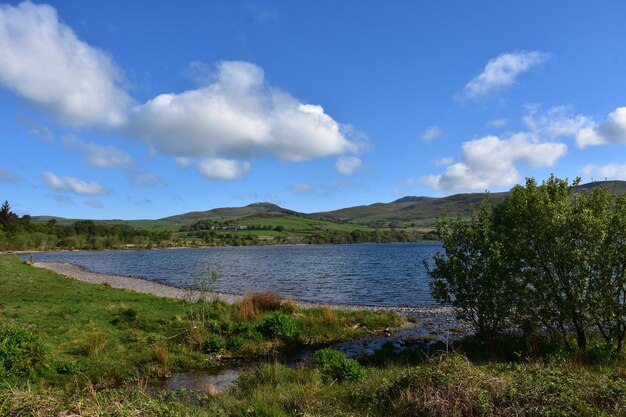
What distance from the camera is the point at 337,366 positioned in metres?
12.7

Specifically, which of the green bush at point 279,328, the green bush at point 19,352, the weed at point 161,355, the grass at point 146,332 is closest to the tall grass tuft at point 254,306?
the grass at point 146,332

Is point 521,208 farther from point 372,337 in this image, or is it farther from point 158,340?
point 158,340

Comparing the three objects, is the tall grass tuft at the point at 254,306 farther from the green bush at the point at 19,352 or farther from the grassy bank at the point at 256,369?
the green bush at the point at 19,352

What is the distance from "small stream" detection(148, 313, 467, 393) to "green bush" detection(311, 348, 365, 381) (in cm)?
75

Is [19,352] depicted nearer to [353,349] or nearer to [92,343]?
[92,343]

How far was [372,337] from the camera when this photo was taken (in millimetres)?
21328

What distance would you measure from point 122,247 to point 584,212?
184 meters

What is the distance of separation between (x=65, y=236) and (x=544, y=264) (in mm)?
180427

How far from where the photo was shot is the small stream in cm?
1395

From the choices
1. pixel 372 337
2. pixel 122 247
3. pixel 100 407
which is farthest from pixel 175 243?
pixel 100 407

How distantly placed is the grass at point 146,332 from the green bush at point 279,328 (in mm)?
51

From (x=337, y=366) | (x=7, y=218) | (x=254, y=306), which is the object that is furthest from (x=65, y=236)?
(x=337, y=366)

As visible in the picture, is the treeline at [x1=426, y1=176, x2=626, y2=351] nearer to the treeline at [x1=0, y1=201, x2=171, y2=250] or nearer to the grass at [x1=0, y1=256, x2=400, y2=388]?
the grass at [x1=0, y1=256, x2=400, y2=388]

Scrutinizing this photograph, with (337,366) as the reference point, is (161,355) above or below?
below
